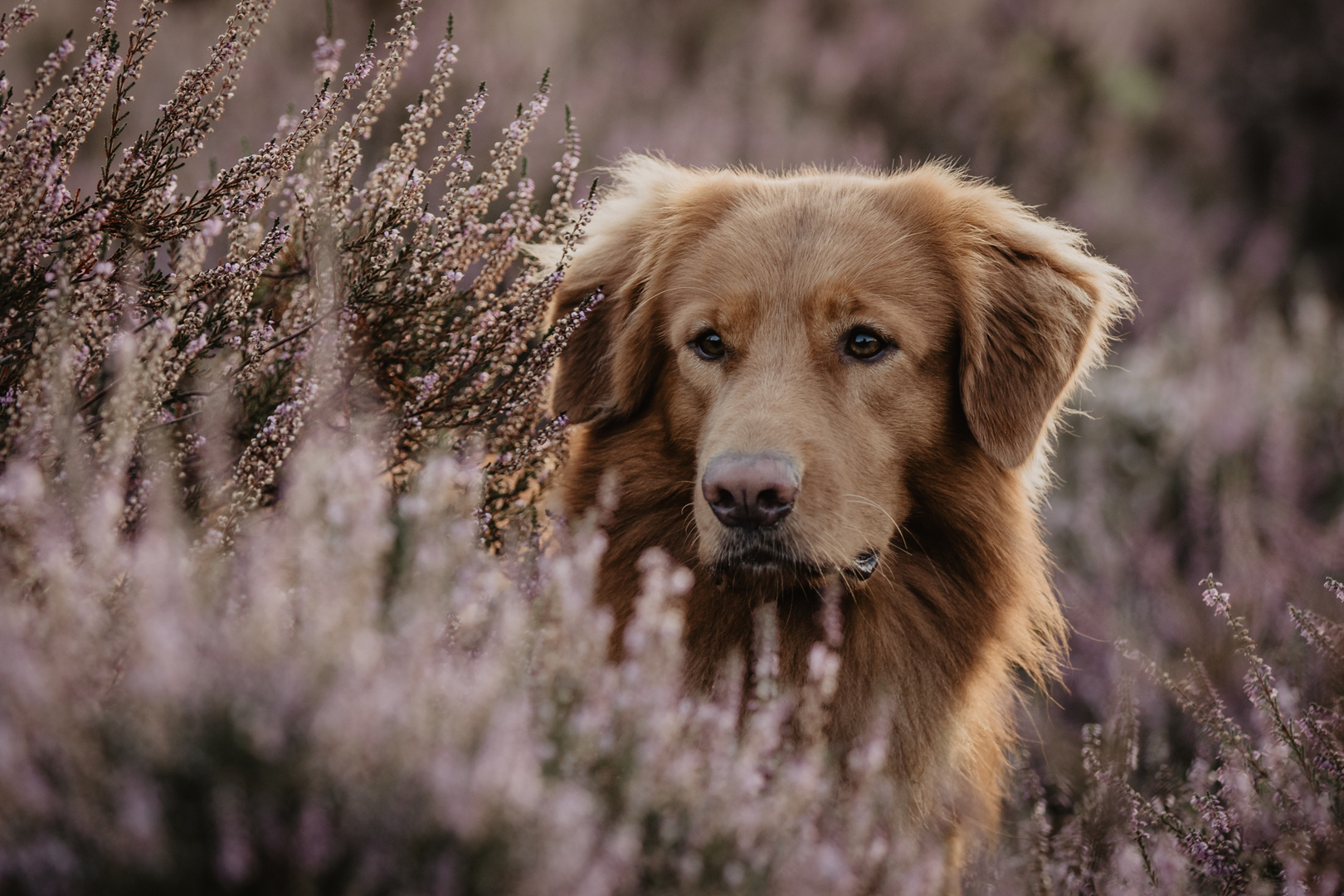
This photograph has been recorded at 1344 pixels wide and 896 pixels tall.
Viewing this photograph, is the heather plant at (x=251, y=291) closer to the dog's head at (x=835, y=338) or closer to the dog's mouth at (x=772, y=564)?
the dog's head at (x=835, y=338)

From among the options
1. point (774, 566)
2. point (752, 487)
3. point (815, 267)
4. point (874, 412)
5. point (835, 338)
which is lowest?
point (774, 566)

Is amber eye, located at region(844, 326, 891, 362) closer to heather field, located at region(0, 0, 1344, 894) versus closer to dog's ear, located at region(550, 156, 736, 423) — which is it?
dog's ear, located at region(550, 156, 736, 423)

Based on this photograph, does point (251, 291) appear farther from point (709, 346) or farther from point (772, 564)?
point (772, 564)

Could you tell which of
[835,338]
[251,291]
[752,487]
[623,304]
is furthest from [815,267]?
[251,291]

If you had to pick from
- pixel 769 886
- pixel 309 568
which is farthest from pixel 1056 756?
pixel 309 568

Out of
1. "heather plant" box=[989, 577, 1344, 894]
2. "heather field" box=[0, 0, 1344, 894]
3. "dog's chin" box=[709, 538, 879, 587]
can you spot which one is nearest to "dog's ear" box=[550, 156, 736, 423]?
"heather field" box=[0, 0, 1344, 894]

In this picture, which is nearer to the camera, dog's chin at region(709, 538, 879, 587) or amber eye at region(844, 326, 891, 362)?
dog's chin at region(709, 538, 879, 587)

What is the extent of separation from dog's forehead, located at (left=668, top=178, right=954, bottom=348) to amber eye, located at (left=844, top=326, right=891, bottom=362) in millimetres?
50

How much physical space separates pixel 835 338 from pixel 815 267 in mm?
217

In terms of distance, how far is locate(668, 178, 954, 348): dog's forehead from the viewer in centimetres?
256

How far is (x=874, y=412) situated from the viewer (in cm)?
252

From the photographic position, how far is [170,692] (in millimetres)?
1109

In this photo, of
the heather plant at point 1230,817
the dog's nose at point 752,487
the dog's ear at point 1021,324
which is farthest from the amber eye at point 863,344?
the heather plant at point 1230,817

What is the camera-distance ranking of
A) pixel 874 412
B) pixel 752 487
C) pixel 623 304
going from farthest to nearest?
1. pixel 623 304
2. pixel 874 412
3. pixel 752 487
